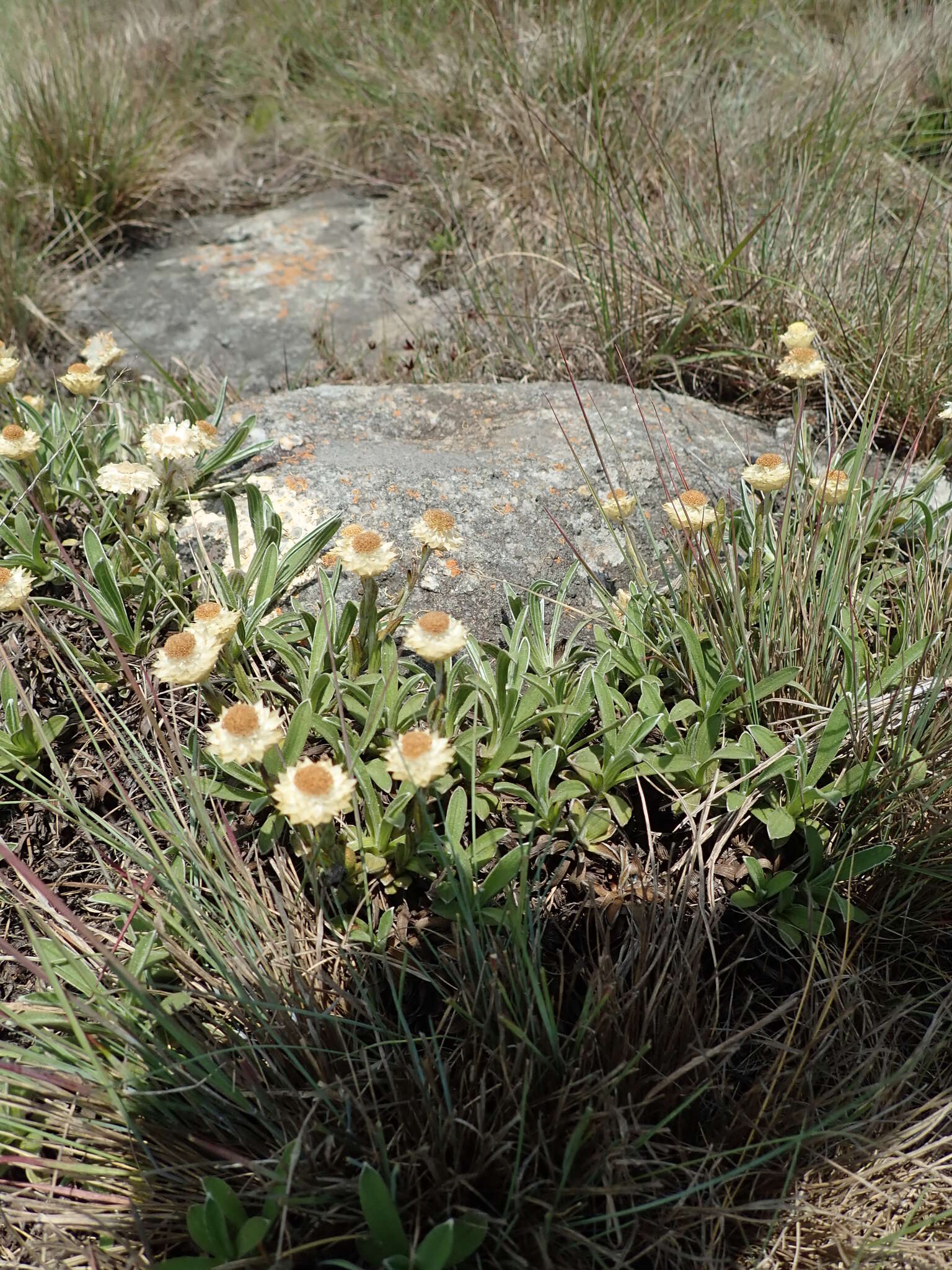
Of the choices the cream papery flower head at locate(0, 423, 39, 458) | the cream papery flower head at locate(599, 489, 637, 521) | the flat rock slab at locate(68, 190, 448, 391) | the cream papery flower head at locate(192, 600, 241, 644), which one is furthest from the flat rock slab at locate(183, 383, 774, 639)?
the flat rock slab at locate(68, 190, 448, 391)

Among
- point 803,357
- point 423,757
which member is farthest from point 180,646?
point 803,357

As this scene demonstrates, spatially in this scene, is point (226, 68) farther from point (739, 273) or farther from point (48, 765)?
point (48, 765)

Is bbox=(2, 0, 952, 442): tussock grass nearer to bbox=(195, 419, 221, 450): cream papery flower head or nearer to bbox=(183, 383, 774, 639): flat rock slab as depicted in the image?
bbox=(183, 383, 774, 639): flat rock slab

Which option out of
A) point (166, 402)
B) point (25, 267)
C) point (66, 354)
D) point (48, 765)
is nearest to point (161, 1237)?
point (48, 765)

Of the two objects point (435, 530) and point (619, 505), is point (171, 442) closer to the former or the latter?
point (435, 530)

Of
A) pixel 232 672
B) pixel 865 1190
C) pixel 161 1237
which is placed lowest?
pixel 865 1190

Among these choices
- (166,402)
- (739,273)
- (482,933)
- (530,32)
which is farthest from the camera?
(530,32)
